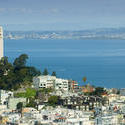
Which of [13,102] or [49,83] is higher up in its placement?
[49,83]

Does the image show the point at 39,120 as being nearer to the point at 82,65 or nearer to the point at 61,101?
the point at 61,101

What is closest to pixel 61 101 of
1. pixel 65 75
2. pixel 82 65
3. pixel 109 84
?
pixel 109 84

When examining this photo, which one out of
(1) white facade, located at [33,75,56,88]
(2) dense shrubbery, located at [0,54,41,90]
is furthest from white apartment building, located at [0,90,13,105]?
(1) white facade, located at [33,75,56,88]

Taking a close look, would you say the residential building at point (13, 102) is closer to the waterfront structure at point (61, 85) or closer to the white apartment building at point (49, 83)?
the white apartment building at point (49, 83)

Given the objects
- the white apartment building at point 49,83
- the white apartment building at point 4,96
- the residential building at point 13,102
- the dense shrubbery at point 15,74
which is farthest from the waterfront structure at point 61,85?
the residential building at point 13,102

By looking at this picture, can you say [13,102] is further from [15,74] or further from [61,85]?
[61,85]

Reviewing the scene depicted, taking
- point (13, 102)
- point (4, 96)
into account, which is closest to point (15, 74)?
point (4, 96)
